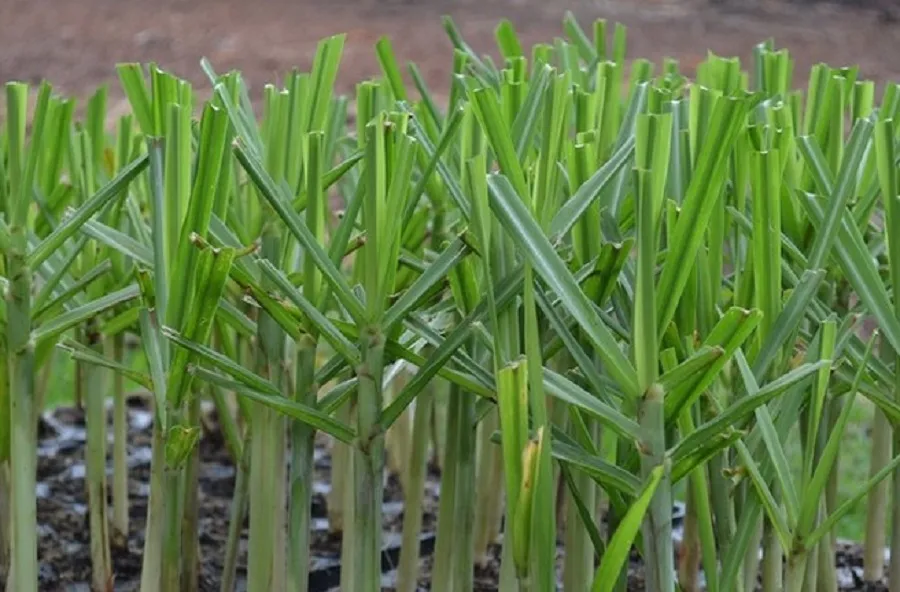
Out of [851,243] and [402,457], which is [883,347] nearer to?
[851,243]

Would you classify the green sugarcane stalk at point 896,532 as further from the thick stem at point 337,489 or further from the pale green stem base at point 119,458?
the pale green stem base at point 119,458

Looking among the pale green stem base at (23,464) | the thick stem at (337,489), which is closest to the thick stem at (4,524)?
the pale green stem base at (23,464)

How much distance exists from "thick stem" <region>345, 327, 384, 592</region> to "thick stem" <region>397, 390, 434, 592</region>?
138 millimetres

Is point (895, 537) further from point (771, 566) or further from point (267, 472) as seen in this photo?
point (267, 472)

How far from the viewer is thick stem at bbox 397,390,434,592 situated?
2.50 feet

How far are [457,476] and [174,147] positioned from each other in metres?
0.21

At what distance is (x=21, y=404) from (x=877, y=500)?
0.51 m

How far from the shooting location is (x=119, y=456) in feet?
3.04

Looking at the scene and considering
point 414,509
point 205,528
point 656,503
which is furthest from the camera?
point 205,528

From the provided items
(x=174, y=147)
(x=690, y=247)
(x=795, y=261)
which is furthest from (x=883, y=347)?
(x=174, y=147)

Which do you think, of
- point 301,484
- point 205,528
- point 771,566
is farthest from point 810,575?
point 205,528

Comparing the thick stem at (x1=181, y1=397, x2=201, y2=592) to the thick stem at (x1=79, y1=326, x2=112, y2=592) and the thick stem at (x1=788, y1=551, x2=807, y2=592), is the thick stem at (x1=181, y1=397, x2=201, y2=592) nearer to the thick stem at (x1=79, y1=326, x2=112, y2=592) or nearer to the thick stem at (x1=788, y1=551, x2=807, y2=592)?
the thick stem at (x1=79, y1=326, x2=112, y2=592)

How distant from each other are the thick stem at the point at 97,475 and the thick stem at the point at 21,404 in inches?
4.8

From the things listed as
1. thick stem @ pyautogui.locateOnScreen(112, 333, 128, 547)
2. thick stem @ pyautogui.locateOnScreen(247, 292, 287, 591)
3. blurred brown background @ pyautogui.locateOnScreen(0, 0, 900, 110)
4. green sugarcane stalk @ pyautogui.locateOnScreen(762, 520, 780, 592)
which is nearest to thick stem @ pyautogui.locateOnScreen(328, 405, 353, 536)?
thick stem @ pyautogui.locateOnScreen(112, 333, 128, 547)
